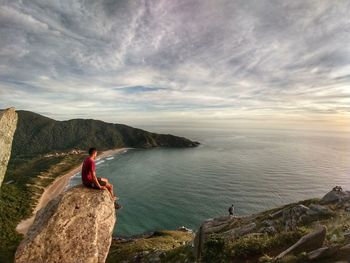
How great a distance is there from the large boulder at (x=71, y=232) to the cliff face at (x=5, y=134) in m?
11.0

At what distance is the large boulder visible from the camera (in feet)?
41.0

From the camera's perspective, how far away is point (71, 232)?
43.0ft

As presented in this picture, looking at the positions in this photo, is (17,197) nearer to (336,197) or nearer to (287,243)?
(336,197)

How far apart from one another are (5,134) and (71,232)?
15.0m

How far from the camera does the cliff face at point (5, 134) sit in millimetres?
22094

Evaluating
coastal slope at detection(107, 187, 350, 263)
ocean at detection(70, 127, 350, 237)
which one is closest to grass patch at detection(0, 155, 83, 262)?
ocean at detection(70, 127, 350, 237)

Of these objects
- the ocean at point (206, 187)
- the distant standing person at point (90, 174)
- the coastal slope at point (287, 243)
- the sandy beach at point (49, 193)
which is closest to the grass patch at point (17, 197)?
the sandy beach at point (49, 193)

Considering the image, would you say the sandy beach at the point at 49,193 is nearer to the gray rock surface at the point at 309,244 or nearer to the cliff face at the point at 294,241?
the cliff face at the point at 294,241

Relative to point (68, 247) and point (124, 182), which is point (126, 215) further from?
Result: point (68, 247)

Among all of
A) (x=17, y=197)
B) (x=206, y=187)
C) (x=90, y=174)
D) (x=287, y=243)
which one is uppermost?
(x=90, y=174)

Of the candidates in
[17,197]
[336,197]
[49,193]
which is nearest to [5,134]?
[336,197]

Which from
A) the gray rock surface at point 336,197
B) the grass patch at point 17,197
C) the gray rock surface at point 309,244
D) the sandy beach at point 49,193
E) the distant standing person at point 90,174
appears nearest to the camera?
the gray rock surface at point 309,244

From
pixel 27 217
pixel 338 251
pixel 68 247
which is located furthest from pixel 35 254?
pixel 27 217

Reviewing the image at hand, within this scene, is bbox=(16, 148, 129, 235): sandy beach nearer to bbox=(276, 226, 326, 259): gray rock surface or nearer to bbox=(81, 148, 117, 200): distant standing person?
bbox=(81, 148, 117, 200): distant standing person
